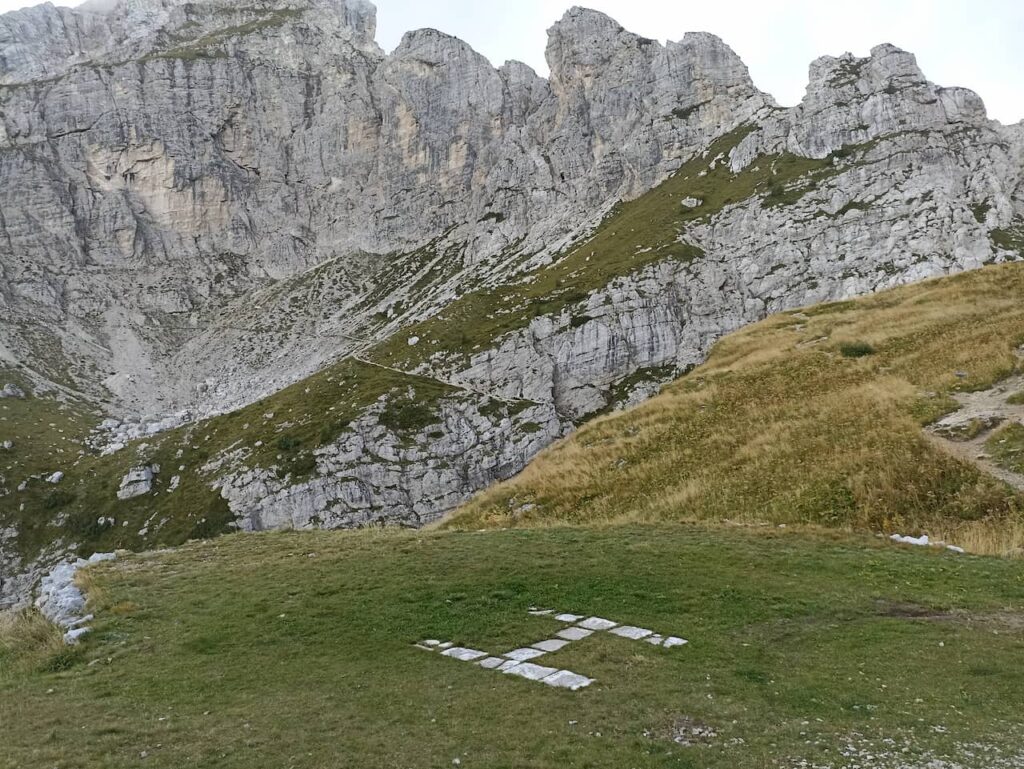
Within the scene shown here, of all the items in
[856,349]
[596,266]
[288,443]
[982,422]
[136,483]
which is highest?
[596,266]

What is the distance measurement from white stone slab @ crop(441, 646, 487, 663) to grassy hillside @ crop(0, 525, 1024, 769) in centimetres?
47

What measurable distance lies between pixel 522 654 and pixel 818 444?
1926 cm

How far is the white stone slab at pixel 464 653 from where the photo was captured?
586 inches

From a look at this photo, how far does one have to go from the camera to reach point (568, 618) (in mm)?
16906

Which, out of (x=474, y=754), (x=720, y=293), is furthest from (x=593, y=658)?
(x=720, y=293)

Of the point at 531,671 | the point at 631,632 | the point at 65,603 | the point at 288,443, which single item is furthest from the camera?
the point at 288,443

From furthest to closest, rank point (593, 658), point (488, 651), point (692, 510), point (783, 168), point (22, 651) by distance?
point (783, 168) < point (692, 510) < point (22, 651) < point (488, 651) < point (593, 658)

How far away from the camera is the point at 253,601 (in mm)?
19672

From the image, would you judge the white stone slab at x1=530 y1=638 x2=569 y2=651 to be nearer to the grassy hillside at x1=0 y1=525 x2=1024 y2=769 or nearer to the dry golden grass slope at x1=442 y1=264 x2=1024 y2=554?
the grassy hillside at x1=0 y1=525 x2=1024 y2=769

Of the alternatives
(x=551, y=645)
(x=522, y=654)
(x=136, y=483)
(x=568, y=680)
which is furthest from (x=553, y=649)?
(x=136, y=483)

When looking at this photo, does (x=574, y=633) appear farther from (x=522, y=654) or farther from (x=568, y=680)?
(x=568, y=680)

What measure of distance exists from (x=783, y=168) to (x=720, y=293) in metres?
49.8

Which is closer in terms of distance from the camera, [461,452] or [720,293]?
[461,452]

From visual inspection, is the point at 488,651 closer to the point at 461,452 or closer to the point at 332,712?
the point at 332,712
